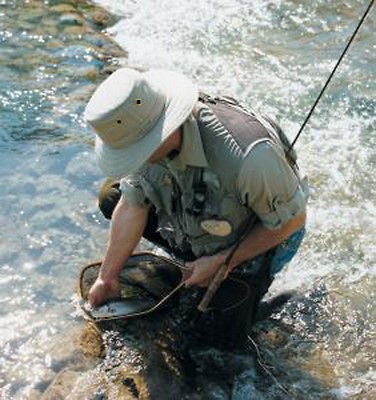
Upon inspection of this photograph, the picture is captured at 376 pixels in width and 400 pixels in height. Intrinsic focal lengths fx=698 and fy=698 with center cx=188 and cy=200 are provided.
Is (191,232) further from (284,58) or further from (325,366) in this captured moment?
(284,58)

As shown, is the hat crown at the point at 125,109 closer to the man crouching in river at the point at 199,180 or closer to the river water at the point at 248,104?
the man crouching in river at the point at 199,180

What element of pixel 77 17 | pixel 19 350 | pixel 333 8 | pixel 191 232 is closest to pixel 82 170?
pixel 19 350

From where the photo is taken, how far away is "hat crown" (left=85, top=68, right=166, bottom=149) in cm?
313

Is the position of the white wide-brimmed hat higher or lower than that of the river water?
higher

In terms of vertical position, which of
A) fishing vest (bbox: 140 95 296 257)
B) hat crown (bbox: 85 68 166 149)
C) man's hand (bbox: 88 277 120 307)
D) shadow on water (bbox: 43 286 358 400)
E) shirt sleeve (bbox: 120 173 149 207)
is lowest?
shadow on water (bbox: 43 286 358 400)

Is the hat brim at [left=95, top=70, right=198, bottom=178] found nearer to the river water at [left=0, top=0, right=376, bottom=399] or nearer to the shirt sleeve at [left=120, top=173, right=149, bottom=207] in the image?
the shirt sleeve at [left=120, top=173, right=149, bottom=207]

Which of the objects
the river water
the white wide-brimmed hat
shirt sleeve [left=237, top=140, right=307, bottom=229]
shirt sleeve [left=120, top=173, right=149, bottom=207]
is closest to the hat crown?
the white wide-brimmed hat

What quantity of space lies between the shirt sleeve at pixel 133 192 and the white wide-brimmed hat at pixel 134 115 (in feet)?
2.04

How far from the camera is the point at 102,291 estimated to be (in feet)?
13.5

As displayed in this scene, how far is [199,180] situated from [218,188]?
104mm

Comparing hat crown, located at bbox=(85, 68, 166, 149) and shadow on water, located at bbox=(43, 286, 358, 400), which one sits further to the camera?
shadow on water, located at bbox=(43, 286, 358, 400)

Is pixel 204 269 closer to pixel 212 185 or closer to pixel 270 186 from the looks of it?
pixel 212 185

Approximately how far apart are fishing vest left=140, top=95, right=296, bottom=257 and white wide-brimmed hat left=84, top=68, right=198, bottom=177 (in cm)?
20

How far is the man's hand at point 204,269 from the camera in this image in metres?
3.70
